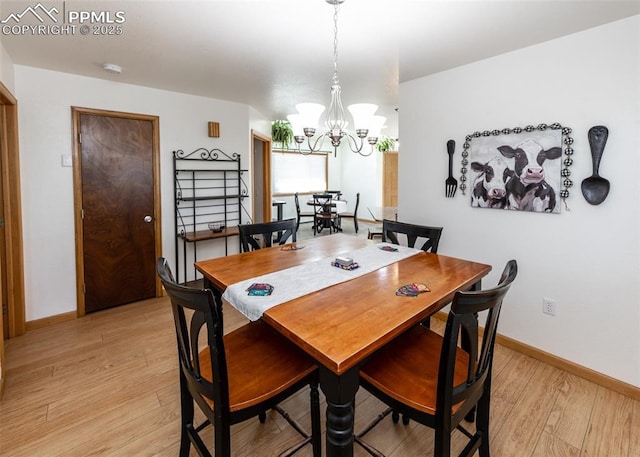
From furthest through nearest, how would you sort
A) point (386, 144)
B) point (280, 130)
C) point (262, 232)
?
point (386, 144) → point (280, 130) → point (262, 232)

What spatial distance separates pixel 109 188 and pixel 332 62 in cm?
245

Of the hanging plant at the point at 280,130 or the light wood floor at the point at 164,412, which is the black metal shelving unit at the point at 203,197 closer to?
the light wood floor at the point at 164,412

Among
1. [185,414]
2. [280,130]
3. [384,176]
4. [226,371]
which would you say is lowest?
[185,414]

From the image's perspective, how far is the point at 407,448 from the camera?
1717mm

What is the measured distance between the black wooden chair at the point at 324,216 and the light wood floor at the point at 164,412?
5.23 m

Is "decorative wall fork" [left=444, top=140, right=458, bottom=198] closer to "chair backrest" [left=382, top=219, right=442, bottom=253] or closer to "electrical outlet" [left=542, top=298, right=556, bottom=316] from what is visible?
"chair backrest" [left=382, top=219, right=442, bottom=253]

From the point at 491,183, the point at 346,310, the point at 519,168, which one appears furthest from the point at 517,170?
the point at 346,310

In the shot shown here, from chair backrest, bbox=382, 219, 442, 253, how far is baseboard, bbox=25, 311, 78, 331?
9.89 ft

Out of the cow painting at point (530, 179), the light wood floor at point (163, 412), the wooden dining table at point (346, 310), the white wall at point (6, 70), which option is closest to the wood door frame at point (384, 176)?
the cow painting at point (530, 179)

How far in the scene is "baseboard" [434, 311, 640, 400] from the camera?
7.00 feet

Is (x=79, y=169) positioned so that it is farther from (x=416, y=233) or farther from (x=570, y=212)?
(x=570, y=212)

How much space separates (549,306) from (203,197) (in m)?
3.53

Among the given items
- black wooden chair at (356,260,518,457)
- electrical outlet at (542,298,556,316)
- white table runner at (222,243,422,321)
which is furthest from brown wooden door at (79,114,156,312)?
electrical outlet at (542,298,556,316)

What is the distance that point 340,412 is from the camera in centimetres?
114
